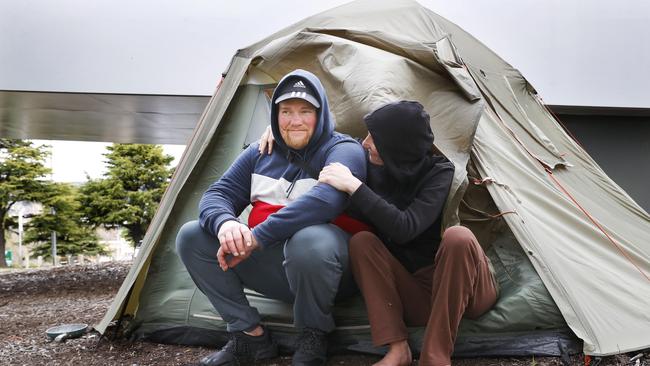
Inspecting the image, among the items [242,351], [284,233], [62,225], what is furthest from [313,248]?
[62,225]

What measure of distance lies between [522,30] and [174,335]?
4.49 metres

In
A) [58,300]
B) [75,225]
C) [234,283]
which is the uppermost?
[234,283]

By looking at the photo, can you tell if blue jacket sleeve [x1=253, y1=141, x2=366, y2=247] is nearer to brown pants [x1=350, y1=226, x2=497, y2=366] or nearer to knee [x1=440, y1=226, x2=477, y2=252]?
brown pants [x1=350, y1=226, x2=497, y2=366]

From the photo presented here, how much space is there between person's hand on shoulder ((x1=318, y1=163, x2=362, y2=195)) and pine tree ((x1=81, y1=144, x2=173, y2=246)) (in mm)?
14165

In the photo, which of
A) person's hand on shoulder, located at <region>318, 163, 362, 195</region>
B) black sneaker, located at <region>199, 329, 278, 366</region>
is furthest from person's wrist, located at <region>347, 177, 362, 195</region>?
black sneaker, located at <region>199, 329, 278, 366</region>

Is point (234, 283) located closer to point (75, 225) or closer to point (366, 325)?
point (366, 325)

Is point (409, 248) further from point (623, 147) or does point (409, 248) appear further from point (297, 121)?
point (623, 147)

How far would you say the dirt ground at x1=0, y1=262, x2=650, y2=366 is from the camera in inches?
102

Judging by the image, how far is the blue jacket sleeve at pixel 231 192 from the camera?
2453mm

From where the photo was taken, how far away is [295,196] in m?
2.48

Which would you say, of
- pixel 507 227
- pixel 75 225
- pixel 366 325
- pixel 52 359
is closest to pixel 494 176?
pixel 507 227

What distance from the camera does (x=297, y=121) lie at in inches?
96.1

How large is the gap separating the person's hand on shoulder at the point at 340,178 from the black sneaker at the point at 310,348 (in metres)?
0.62

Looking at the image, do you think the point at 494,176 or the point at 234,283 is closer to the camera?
the point at 234,283
